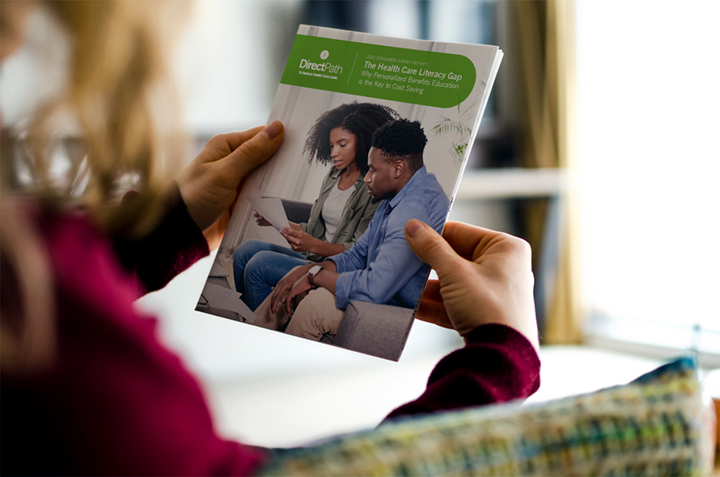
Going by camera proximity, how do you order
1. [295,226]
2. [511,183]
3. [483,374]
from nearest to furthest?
[483,374] → [295,226] → [511,183]

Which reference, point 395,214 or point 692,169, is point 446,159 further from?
point 692,169

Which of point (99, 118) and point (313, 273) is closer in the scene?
point (99, 118)

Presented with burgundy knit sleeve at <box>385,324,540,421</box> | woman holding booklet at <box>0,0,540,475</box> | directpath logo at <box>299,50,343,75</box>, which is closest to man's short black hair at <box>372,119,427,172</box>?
directpath logo at <box>299,50,343,75</box>

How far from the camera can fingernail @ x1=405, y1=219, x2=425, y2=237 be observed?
71 centimetres

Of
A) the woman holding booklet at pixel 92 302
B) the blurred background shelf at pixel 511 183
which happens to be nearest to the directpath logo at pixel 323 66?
the woman holding booklet at pixel 92 302

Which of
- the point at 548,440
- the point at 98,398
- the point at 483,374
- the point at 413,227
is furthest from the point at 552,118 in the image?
the point at 98,398

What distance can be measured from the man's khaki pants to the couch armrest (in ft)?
0.05

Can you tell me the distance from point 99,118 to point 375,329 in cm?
44

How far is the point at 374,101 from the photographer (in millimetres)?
787

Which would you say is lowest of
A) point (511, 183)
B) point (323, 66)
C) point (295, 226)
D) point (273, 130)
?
point (295, 226)

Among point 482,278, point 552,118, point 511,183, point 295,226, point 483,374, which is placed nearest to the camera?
point 483,374

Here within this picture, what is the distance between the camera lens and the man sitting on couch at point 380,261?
2.35ft

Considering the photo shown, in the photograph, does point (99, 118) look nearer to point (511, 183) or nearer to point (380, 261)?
point (380, 261)

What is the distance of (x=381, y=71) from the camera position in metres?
0.80
